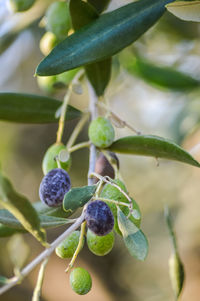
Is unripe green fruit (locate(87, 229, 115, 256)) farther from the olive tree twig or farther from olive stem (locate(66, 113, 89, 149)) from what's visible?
olive stem (locate(66, 113, 89, 149))

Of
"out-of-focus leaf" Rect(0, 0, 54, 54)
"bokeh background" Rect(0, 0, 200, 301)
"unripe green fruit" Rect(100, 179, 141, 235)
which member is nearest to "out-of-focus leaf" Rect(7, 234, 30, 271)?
"unripe green fruit" Rect(100, 179, 141, 235)

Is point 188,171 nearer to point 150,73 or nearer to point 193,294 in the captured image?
point 193,294

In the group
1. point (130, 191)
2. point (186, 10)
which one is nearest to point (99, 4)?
point (186, 10)

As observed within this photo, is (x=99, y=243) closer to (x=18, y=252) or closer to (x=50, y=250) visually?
(x=50, y=250)

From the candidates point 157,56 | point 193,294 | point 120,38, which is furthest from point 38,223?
point 193,294

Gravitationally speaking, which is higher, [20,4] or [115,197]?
[20,4]
